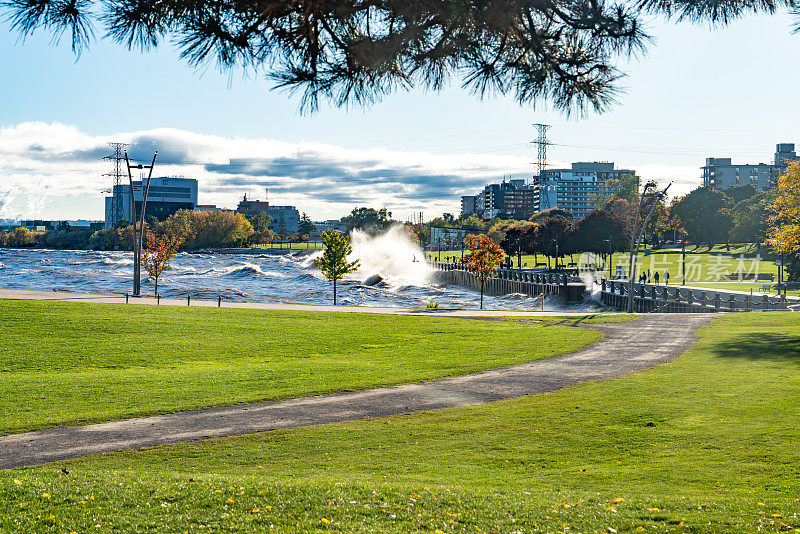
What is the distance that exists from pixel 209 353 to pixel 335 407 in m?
9.57

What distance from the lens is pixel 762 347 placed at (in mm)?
23875

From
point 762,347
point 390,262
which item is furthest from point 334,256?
point 390,262

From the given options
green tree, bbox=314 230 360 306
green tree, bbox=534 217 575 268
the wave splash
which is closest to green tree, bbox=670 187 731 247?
green tree, bbox=534 217 575 268

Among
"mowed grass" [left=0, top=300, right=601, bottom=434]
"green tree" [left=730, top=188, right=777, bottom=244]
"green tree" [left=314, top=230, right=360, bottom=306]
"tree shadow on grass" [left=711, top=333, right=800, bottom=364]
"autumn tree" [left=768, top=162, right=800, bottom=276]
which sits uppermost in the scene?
"green tree" [left=730, top=188, right=777, bottom=244]

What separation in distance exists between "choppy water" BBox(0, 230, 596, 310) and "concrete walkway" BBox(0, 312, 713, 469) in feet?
127

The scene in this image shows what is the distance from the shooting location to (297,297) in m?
71.0

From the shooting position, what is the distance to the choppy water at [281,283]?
68.3 metres

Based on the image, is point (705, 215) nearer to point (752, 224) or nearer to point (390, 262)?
point (752, 224)

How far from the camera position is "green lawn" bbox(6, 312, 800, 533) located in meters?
7.55

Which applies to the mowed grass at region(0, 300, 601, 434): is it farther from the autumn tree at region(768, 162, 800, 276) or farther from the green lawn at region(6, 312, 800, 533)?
the autumn tree at region(768, 162, 800, 276)

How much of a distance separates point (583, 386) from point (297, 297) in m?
55.7

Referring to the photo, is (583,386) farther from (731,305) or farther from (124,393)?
(731,305)

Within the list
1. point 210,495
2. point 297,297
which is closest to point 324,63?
point 210,495

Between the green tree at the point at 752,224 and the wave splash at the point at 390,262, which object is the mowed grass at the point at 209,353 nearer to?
the wave splash at the point at 390,262
